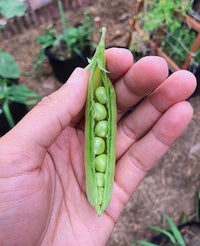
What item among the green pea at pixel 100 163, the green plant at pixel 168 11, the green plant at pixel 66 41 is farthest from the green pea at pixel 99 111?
the green plant at pixel 66 41

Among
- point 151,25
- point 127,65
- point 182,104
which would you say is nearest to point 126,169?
point 182,104

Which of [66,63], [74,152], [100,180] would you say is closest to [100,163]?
[100,180]

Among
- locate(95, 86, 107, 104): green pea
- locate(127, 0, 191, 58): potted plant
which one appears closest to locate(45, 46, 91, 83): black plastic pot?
locate(127, 0, 191, 58): potted plant

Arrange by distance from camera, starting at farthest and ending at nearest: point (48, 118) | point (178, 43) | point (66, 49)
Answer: point (66, 49) → point (178, 43) → point (48, 118)

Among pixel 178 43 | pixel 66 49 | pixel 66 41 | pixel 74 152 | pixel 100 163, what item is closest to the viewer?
pixel 100 163

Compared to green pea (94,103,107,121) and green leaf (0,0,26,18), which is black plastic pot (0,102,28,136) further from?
green pea (94,103,107,121)

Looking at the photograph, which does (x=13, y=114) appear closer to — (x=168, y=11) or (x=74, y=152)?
(x=74, y=152)

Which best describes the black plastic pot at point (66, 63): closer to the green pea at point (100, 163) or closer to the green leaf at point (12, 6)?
the green leaf at point (12, 6)
